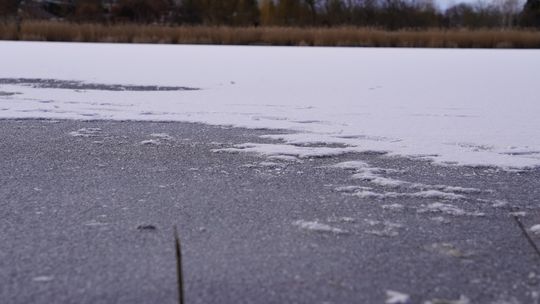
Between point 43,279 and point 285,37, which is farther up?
point 285,37

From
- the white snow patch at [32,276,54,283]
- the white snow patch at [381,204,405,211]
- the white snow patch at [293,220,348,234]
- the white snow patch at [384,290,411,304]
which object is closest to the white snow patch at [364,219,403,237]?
the white snow patch at [293,220,348,234]

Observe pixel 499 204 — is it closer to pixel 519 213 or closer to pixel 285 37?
pixel 519 213

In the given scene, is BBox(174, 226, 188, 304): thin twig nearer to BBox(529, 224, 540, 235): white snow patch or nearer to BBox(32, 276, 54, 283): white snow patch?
BBox(32, 276, 54, 283): white snow patch

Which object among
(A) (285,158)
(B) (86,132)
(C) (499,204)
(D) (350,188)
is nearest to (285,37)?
(B) (86,132)

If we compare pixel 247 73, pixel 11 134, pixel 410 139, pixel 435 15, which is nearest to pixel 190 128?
pixel 11 134

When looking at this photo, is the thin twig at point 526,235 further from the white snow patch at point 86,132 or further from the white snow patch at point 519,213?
the white snow patch at point 86,132

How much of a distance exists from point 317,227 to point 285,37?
20372mm

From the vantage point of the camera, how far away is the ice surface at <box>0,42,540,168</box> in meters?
5.27

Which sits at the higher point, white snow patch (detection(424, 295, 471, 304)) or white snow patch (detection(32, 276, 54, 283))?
white snow patch (detection(32, 276, 54, 283))

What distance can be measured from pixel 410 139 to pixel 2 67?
973 centimetres

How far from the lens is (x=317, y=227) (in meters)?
3.03

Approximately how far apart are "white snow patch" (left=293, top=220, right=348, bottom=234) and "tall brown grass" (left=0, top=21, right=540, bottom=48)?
1953 cm

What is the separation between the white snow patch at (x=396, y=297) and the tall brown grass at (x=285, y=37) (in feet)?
66.6

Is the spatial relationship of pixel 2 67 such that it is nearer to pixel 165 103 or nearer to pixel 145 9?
pixel 165 103
